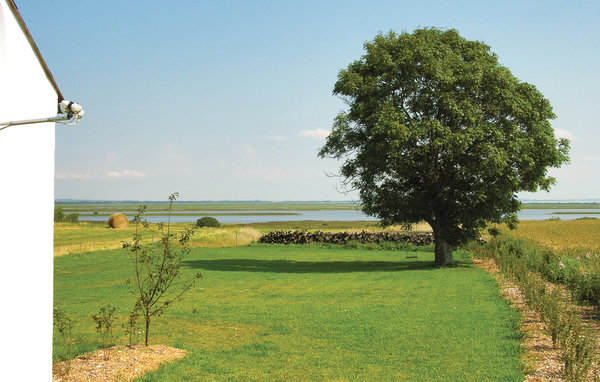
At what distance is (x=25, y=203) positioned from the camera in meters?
5.45

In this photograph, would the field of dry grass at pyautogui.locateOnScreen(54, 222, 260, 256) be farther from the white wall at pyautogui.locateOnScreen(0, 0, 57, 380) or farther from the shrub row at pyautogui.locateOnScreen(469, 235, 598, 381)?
the white wall at pyautogui.locateOnScreen(0, 0, 57, 380)

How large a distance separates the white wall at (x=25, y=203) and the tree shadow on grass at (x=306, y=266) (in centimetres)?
1864

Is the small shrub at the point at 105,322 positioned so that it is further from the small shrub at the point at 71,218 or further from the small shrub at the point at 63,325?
the small shrub at the point at 71,218

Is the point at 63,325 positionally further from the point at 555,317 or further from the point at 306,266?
the point at 306,266

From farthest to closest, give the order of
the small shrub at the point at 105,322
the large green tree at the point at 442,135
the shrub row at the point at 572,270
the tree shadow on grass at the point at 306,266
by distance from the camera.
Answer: the tree shadow on grass at the point at 306,266
the large green tree at the point at 442,135
the shrub row at the point at 572,270
the small shrub at the point at 105,322

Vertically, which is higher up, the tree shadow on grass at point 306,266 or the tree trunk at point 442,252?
the tree trunk at point 442,252

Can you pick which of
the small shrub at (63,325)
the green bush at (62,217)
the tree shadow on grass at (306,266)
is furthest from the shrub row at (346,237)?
the green bush at (62,217)

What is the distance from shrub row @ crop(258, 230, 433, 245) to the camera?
3802 cm

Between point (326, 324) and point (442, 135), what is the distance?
1356cm

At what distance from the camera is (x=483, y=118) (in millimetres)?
24266

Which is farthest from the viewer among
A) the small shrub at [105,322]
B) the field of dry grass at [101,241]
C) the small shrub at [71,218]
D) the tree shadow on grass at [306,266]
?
the small shrub at [71,218]

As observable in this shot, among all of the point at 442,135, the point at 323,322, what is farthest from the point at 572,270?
the point at 323,322

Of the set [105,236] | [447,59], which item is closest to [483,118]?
[447,59]

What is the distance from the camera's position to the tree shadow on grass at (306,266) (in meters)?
24.6
